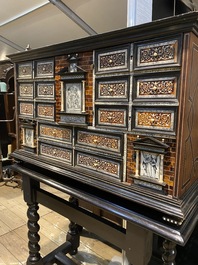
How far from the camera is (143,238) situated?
3.35 feet

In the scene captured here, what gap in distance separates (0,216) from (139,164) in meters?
2.27

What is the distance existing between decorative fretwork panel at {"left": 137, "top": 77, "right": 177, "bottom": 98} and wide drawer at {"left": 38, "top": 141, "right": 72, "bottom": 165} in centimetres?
59

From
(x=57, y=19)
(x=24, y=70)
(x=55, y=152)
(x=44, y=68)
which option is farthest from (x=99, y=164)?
(x=57, y=19)

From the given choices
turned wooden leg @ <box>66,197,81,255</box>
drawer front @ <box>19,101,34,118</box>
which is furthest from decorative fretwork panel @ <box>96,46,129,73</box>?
turned wooden leg @ <box>66,197,81,255</box>

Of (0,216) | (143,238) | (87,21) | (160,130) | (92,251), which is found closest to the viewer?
(160,130)

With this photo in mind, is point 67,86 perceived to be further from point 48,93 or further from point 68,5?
point 68,5

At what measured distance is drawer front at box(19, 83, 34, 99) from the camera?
151 cm

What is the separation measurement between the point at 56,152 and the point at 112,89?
587mm

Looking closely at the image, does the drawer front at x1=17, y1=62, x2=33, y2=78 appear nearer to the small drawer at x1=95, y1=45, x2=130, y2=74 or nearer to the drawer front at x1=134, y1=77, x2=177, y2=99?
the small drawer at x1=95, y1=45, x2=130, y2=74

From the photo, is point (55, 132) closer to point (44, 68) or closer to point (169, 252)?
point (44, 68)

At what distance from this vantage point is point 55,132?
1391 mm

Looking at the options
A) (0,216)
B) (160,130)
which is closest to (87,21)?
(160,130)

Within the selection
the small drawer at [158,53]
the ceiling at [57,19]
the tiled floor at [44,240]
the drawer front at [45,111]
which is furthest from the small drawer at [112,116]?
the ceiling at [57,19]

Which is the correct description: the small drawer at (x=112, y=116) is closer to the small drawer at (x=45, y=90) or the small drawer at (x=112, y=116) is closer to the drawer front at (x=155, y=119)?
the drawer front at (x=155, y=119)
